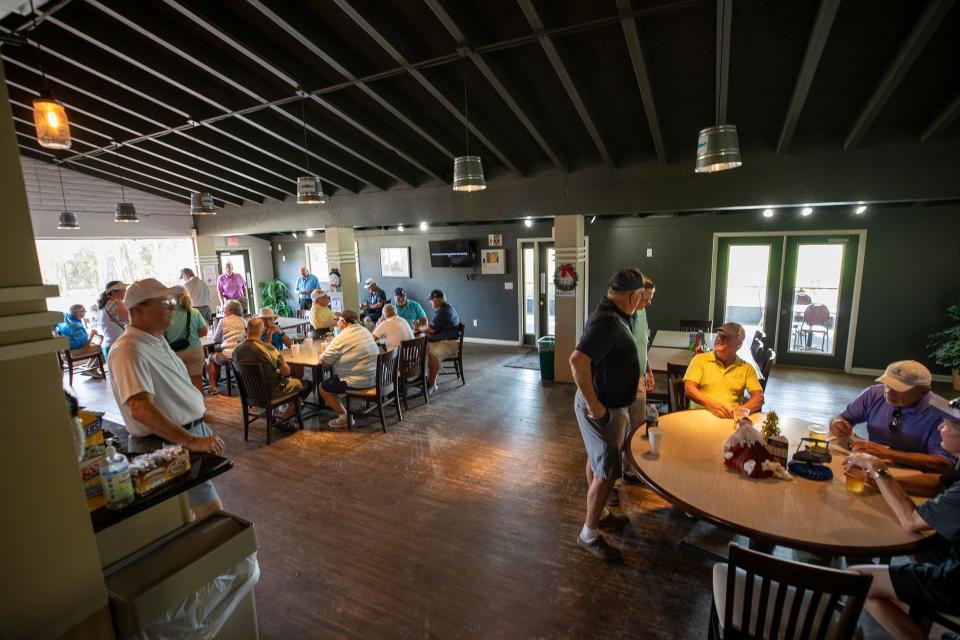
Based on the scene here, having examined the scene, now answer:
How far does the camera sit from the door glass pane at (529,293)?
8031 mm

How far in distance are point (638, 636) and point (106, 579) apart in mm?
2200

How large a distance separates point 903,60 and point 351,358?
478cm

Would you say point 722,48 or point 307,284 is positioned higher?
point 722,48

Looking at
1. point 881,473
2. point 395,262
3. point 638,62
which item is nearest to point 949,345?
point 881,473

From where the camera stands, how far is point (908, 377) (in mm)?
2143

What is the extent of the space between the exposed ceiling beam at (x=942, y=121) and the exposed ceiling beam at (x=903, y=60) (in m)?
0.42

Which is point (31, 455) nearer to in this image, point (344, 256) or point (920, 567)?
point (920, 567)

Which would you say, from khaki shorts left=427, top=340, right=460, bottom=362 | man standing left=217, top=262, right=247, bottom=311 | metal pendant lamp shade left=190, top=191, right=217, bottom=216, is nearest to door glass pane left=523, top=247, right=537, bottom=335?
khaki shorts left=427, top=340, right=460, bottom=362

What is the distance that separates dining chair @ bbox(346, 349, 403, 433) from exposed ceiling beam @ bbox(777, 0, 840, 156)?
13.1 ft

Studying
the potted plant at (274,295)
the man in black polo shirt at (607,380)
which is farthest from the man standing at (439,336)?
the potted plant at (274,295)

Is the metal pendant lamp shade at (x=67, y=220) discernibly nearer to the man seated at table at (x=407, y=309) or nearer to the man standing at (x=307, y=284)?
the man standing at (x=307, y=284)

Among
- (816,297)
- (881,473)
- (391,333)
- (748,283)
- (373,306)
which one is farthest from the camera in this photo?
(373,306)

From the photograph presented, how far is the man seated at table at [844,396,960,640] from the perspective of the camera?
58.3 inches

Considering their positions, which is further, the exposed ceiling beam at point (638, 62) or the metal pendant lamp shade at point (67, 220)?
the metal pendant lamp shade at point (67, 220)
